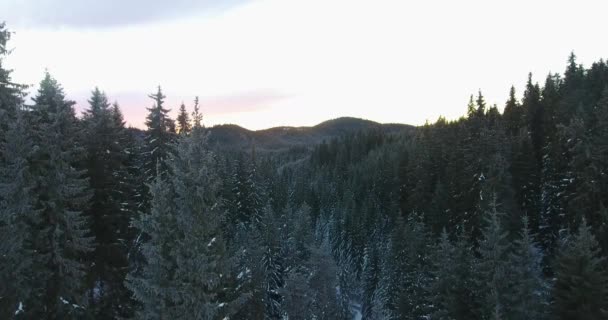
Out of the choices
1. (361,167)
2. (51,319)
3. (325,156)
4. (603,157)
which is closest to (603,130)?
(603,157)

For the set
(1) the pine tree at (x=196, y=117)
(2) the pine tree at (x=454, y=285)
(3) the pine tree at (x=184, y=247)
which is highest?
(1) the pine tree at (x=196, y=117)

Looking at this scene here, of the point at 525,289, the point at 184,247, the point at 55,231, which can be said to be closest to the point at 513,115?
the point at 525,289

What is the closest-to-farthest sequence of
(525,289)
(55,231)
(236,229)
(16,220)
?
1. (16,220)
2. (55,231)
3. (525,289)
4. (236,229)

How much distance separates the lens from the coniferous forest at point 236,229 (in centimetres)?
1819

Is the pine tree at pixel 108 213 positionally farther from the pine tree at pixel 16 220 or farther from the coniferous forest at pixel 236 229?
the pine tree at pixel 16 220

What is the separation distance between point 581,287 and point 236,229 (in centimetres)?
4156

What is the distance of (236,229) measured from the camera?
5941cm

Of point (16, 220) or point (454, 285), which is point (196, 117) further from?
point (454, 285)

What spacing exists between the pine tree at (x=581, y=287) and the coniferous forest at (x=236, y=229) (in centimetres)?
9

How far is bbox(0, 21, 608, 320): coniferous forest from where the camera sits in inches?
716

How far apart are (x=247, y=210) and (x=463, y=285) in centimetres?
3723

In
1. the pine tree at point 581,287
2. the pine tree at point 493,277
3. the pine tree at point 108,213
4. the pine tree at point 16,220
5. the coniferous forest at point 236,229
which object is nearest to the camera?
the coniferous forest at point 236,229

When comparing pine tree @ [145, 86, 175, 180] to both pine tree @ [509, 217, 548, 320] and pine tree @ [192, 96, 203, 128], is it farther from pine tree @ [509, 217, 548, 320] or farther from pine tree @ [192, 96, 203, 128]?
pine tree @ [509, 217, 548, 320]

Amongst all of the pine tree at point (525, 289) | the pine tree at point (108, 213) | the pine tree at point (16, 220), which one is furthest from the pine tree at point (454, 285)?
the pine tree at point (16, 220)
